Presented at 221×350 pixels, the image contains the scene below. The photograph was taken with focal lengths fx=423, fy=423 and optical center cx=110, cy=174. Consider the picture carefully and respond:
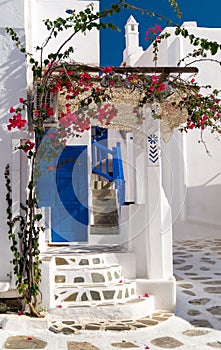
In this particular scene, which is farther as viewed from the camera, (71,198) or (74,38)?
(74,38)

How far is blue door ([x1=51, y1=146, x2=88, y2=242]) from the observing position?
1016 centimetres

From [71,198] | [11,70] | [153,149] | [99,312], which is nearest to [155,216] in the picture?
[153,149]

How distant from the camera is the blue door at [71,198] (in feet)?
33.3

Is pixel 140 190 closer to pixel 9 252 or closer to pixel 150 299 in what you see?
pixel 150 299

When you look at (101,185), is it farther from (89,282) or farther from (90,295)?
(90,295)

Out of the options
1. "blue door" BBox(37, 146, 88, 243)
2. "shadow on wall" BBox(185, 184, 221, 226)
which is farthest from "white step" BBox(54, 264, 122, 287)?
"shadow on wall" BBox(185, 184, 221, 226)

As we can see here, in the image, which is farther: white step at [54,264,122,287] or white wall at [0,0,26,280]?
white step at [54,264,122,287]

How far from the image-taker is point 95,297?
644 centimetres

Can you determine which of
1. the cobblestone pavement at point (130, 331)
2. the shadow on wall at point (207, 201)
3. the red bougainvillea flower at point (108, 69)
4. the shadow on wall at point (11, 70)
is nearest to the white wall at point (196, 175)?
the shadow on wall at point (207, 201)

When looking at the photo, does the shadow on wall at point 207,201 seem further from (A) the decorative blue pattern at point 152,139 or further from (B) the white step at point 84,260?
(A) the decorative blue pattern at point 152,139

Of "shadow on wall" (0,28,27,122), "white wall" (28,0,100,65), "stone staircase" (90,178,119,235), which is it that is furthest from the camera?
"white wall" (28,0,100,65)

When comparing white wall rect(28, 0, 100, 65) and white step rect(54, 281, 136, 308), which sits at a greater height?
white wall rect(28, 0, 100, 65)

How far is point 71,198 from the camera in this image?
10289mm

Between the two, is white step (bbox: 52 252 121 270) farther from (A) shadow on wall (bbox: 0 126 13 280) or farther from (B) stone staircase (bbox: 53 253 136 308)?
(A) shadow on wall (bbox: 0 126 13 280)
